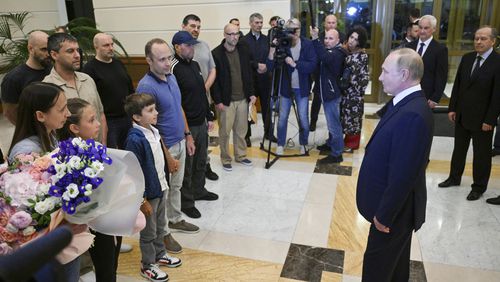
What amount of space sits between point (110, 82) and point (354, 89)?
267 centimetres

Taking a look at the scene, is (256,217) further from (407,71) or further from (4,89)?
(4,89)

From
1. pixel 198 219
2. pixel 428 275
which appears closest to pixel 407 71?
pixel 428 275

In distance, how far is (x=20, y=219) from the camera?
4.30 feet

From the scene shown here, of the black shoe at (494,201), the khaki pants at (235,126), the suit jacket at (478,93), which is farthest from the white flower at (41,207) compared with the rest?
the black shoe at (494,201)

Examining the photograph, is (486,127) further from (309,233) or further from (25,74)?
(25,74)

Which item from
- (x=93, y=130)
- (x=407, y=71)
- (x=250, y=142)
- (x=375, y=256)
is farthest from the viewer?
(x=250, y=142)

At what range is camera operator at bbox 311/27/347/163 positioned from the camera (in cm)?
410

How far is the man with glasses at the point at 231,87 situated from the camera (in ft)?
12.6

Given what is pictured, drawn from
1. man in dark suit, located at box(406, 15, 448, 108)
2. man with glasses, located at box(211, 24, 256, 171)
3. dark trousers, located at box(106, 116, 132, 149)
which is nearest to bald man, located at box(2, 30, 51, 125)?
dark trousers, located at box(106, 116, 132, 149)

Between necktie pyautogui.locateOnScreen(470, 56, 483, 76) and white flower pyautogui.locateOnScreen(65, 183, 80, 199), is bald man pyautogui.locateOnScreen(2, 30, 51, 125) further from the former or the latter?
necktie pyautogui.locateOnScreen(470, 56, 483, 76)

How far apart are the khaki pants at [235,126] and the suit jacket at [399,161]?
7.75ft

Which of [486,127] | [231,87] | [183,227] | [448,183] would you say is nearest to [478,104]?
[486,127]

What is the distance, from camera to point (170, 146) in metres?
2.70

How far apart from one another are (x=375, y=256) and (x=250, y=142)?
3.24m
